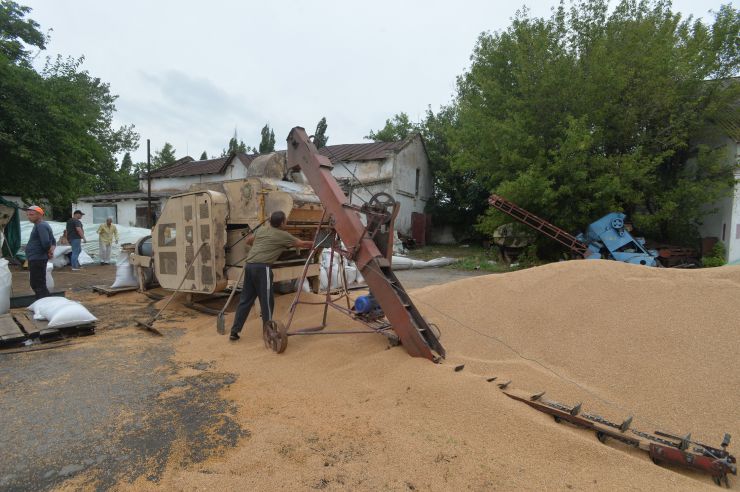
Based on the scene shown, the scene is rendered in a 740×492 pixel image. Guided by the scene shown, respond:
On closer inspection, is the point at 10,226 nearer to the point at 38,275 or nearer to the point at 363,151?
the point at 38,275

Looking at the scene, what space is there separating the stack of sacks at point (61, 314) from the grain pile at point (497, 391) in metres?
1.18

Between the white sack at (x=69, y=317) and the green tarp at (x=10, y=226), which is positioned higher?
the green tarp at (x=10, y=226)

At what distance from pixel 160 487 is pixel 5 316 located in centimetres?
439

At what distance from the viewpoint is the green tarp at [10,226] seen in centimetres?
1059

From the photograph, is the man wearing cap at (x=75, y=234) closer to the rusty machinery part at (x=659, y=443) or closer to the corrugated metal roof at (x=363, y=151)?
the corrugated metal roof at (x=363, y=151)

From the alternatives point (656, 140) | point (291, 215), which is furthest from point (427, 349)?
point (656, 140)

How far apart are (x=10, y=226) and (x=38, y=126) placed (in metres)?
3.62

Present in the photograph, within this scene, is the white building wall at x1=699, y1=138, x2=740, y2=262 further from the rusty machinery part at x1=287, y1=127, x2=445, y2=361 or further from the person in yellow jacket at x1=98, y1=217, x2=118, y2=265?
the person in yellow jacket at x1=98, y1=217, x2=118, y2=265

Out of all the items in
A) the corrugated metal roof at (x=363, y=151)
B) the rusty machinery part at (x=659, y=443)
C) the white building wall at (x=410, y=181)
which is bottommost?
the rusty machinery part at (x=659, y=443)

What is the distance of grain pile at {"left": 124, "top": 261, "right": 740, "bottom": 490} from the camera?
6.75 ft

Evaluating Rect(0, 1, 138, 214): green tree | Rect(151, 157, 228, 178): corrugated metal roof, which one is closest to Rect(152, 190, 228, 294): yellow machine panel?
Rect(0, 1, 138, 214): green tree

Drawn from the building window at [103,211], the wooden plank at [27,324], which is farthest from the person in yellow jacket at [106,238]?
the building window at [103,211]

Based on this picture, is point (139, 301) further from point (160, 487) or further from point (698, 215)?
point (698, 215)

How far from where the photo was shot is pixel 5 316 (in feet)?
16.0
